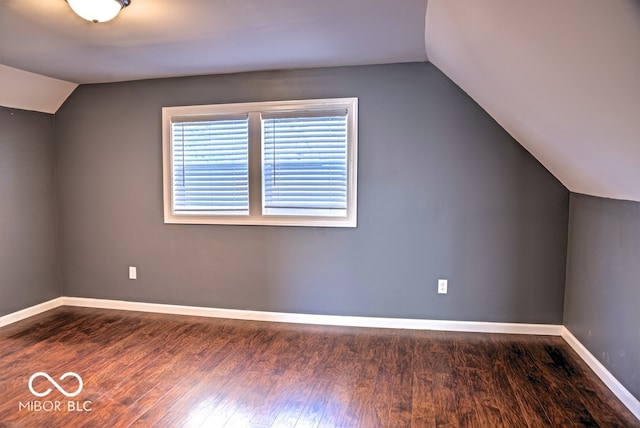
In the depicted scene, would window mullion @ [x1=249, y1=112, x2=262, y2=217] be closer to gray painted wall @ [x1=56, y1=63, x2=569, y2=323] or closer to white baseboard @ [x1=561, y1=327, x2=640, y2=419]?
gray painted wall @ [x1=56, y1=63, x2=569, y2=323]

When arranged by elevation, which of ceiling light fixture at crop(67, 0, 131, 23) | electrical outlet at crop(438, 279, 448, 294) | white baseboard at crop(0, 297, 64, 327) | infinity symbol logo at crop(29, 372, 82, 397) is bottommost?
infinity symbol logo at crop(29, 372, 82, 397)

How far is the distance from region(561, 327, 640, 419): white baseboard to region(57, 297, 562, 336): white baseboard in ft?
0.67

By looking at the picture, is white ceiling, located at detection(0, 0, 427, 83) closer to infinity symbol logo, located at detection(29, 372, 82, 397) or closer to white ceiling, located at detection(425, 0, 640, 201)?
white ceiling, located at detection(425, 0, 640, 201)

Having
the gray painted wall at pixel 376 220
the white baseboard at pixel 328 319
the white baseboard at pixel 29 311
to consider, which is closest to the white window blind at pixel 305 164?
the gray painted wall at pixel 376 220

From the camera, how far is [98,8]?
82.0 inches

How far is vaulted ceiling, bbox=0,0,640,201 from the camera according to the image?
4.97 ft

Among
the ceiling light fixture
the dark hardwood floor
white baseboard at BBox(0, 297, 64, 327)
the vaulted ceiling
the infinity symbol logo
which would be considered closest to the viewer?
the vaulted ceiling

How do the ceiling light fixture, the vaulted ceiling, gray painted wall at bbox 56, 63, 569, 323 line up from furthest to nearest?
gray painted wall at bbox 56, 63, 569, 323, the ceiling light fixture, the vaulted ceiling

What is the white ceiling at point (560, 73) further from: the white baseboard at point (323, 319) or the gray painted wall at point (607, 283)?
the white baseboard at point (323, 319)

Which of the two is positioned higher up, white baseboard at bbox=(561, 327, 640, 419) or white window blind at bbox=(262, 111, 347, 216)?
white window blind at bbox=(262, 111, 347, 216)

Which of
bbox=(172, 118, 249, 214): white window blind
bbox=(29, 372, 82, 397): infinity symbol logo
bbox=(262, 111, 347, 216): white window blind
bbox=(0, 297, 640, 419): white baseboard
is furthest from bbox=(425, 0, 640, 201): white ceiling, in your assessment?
bbox=(29, 372, 82, 397): infinity symbol logo

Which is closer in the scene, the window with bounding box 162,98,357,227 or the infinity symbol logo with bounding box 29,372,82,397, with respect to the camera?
the infinity symbol logo with bounding box 29,372,82,397

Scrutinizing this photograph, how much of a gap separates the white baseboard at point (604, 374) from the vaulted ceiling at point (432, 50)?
1093mm

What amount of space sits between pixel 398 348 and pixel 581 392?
1.16 meters
